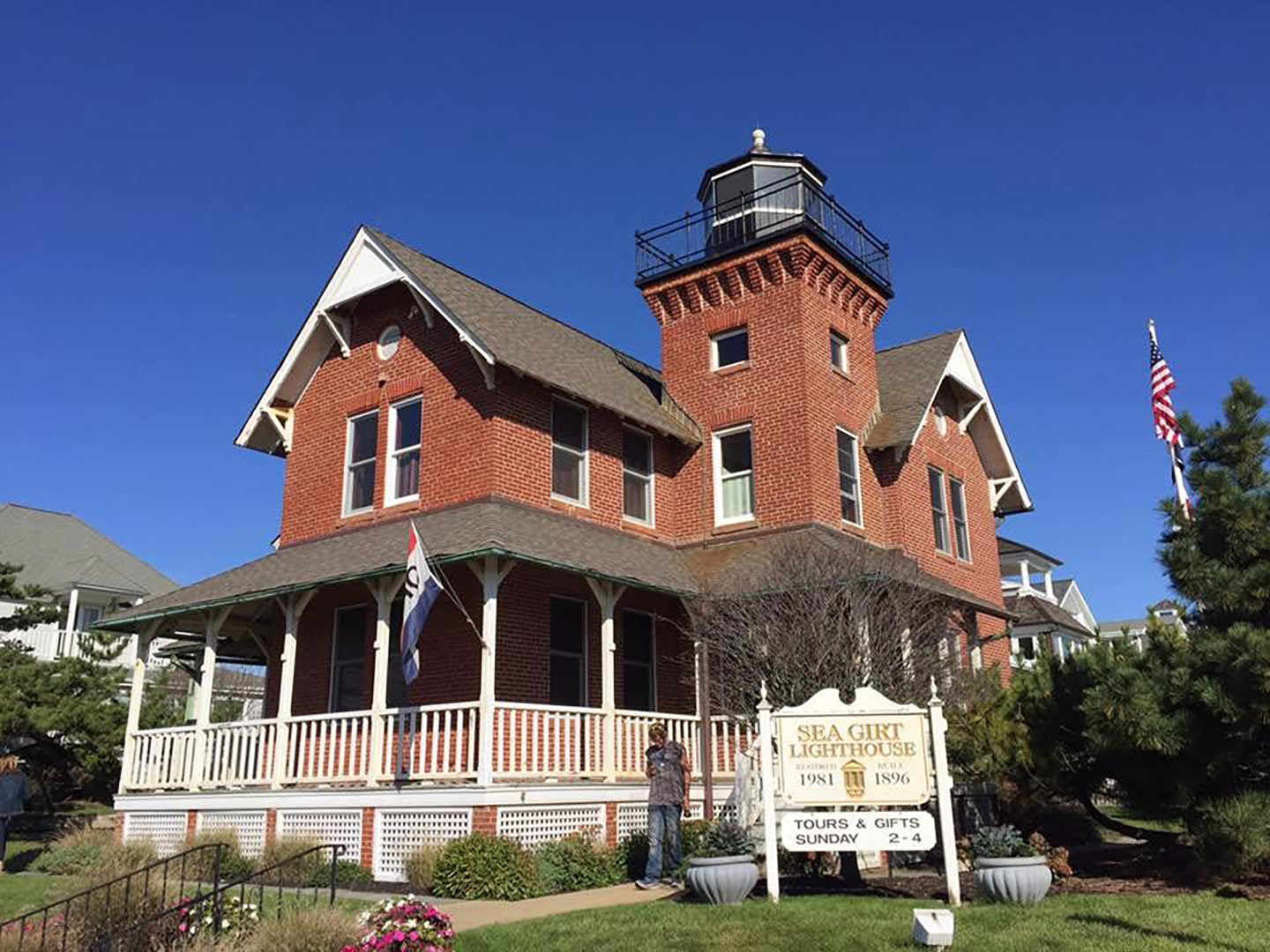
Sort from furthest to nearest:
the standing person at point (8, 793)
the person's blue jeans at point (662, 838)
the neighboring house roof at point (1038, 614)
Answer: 1. the neighboring house roof at point (1038, 614)
2. the standing person at point (8, 793)
3. the person's blue jeans at point (662, 838)

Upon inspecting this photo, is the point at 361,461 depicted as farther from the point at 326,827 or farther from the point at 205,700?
the point at 326,827

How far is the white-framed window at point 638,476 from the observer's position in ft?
66.3

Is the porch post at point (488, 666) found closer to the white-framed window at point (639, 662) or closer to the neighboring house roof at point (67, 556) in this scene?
the white-framed window at point (639, 662)

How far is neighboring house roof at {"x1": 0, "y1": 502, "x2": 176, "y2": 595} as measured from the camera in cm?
3862

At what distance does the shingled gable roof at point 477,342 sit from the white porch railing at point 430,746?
5.79 m

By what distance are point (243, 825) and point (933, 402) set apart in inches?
644

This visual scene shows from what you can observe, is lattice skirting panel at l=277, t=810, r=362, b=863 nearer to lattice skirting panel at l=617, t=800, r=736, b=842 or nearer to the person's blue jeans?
lattice skirting panel at l=617, t=800, r=736, b=842

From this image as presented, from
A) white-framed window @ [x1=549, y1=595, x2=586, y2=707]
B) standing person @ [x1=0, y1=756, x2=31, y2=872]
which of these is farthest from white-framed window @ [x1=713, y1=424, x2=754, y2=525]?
standing person @ [x1=0, y1=756, x2=31, y2=872]

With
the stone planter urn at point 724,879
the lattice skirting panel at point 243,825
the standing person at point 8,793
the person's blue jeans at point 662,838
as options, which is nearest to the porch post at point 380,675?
the lattice skirting panel at point 243,825

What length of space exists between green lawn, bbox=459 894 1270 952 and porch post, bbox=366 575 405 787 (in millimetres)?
5099

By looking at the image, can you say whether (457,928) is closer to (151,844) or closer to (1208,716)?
(151,844)

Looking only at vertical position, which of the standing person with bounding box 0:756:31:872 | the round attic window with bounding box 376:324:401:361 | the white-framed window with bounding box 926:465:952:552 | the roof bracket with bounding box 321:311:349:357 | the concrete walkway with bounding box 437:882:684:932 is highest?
the roof bracket with bounding box 321:311:349:357

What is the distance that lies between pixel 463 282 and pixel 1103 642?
1320 cm

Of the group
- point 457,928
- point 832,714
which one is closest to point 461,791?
point 457,928
